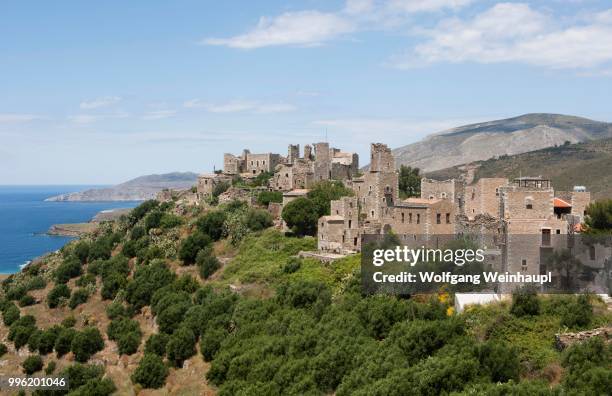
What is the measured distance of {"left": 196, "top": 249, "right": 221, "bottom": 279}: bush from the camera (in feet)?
154

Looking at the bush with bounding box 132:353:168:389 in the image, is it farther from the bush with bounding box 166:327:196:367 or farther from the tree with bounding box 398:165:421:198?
the tree with bounding box 398:165:421:198

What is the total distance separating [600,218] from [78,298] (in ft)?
121

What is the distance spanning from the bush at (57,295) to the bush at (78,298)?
109 cm

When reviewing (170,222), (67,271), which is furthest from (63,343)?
(170,222)

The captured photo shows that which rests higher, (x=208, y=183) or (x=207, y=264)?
(x=208, y=183)

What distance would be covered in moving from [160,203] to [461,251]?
42153mm

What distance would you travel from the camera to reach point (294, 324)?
3189 centimetres

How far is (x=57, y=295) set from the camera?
51.7 m

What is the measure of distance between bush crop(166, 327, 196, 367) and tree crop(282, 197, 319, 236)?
40.1ft

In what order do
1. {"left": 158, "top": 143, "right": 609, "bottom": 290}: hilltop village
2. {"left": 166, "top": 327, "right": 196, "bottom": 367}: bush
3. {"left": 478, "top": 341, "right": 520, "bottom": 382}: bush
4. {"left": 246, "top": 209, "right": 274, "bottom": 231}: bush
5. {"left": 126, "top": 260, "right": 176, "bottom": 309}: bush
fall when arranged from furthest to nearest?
{"left": 246, "top": 209, "right": 274, "bottom": 231}: bush
{"left": 126, "top": 260, "right": 176, "bottom": 309}: bush
{"left": 166, "top": 327, "right": 196, "bottom": 367}: bush
{"left": 158, "top": 143, "right": 609, "bottom": 290}: hilltop village
{"left": 478, "top": 341, "right": 520, "bottom": 382}: bush

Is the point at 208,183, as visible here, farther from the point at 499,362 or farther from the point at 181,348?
the point at 499,362

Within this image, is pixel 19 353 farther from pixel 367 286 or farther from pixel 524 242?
pixel 524 242

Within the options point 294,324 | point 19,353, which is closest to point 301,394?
point 294,324

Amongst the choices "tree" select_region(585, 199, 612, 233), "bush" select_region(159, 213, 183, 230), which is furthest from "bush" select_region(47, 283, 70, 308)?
"tree" select_region(585, 199, 612, 233)
